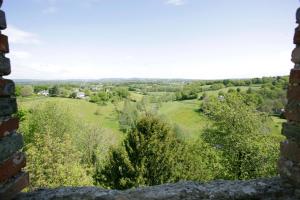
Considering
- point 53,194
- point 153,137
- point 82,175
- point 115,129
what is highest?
point 53,194

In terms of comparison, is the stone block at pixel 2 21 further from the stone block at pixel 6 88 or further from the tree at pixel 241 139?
the tree at pixel 241 139

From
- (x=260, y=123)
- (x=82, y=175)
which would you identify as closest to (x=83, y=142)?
(x=82, y=175)

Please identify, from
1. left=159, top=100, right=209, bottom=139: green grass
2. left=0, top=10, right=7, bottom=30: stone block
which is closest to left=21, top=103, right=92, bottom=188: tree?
left=0, top=10, right=7, bottom=30: stone block

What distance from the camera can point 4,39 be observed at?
7.07ft

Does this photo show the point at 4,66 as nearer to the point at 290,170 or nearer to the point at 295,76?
the point at 295,76

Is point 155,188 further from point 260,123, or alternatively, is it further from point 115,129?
point 115,129

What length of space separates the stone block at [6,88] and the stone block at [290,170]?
2126mm

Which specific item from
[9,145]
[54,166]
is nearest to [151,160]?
[54,166]

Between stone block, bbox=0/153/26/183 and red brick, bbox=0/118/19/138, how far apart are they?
0.18m

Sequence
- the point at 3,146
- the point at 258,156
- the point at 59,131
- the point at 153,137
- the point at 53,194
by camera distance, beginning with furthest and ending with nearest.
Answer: the point at 59,131, the point at 153,137, the point at 258,156, the point at 53,194, the point at 3,146

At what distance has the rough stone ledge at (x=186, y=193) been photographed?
241 centimetres

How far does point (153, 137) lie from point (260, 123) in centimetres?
729

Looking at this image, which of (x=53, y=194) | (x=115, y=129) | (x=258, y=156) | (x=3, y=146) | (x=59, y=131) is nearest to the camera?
(x=3, y=146)

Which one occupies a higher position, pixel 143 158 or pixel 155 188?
pixel 155 188
